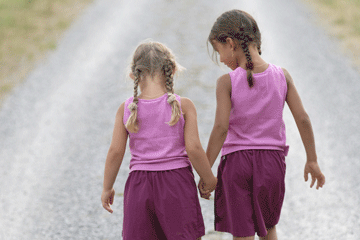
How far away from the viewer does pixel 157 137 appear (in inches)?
83.4

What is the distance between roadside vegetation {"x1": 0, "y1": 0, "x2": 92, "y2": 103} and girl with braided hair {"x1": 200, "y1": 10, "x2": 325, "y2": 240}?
5785mm

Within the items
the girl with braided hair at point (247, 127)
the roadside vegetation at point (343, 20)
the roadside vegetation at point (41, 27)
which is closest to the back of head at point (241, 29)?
the girl with braided hair at point (247, 127)

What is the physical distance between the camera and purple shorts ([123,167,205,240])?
6.93ft

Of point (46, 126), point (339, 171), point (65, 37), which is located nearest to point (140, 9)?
point (65, 37)

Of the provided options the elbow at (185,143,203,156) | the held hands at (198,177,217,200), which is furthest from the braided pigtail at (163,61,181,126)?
the held hands at (198,177,217,200)

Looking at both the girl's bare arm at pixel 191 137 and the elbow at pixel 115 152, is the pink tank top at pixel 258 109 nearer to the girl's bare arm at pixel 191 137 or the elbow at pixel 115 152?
the girl's bare arm at pixel 191 137

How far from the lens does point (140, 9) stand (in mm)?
11781

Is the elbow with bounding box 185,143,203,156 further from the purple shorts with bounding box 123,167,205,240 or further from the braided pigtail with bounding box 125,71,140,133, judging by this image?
the braided pigtail with bounding box 125,71,140,133

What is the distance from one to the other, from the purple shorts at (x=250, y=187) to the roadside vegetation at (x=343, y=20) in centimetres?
623

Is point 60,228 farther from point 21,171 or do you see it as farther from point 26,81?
point 26,81

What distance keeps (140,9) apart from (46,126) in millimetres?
6686

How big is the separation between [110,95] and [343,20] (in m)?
6.73

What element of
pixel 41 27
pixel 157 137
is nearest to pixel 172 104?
pixel 157 137

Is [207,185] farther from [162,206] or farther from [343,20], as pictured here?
[343,20]
